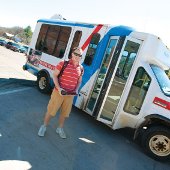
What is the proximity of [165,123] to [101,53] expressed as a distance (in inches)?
103

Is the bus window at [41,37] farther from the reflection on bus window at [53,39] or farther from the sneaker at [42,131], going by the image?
the sneaker at [42,131]

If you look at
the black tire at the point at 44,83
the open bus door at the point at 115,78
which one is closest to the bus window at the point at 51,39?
the black tire at the point at 44,83

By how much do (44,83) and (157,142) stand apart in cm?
511

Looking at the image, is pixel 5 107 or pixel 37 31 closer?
pixel 5 107

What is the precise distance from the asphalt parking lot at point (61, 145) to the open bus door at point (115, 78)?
0.62m

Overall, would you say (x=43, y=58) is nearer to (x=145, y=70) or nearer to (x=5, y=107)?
(x=5, y=107)

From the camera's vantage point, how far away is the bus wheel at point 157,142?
6508mm

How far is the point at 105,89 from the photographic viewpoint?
734cm

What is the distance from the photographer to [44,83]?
10.4 m

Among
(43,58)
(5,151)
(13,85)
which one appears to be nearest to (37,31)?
(43,58)

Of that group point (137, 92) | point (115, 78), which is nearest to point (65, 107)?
point (115, 78)

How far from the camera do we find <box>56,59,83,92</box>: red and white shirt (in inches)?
230

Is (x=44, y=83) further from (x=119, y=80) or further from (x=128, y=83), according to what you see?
(x=128, y=83)

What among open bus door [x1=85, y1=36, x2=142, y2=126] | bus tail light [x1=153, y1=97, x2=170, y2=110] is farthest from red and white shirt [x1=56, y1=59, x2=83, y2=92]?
bus tail light [x1=153, y1=97, x2=170, y2=110]
